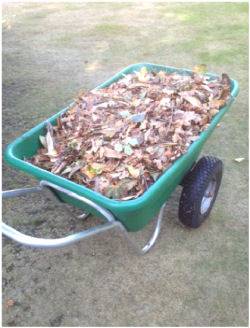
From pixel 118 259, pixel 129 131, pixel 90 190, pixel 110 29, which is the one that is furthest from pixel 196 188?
pixel 110 29

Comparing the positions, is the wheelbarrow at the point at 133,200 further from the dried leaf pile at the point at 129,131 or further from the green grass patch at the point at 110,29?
the green grass patch at the point at 110,29

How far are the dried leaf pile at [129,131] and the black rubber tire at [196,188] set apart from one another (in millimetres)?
199

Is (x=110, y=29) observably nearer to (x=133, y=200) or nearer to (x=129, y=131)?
(x=129, y=131)

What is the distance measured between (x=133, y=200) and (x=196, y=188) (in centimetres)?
58

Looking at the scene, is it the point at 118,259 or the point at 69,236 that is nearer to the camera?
the point at 69,236

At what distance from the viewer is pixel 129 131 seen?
6.28ft

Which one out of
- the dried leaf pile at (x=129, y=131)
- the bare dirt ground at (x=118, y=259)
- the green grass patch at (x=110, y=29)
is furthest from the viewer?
the green grass patch at (x=110, y=29)

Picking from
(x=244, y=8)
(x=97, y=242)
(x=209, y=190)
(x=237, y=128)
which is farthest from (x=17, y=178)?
(x=244, y=8)

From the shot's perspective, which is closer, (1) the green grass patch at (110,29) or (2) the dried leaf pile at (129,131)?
(2) the dried leaf pile at (129,131)

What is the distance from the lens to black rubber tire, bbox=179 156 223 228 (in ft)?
6.43

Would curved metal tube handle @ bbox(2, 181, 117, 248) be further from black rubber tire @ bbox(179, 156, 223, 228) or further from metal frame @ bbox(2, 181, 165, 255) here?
black rubber tire @ bbox(179, 156, 223, 228)

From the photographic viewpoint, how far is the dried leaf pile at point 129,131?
5.71ft

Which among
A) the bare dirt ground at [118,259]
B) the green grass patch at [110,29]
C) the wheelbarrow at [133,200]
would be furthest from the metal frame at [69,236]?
the green grass patch at [110,29]

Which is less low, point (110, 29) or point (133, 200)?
point (133, 200)
